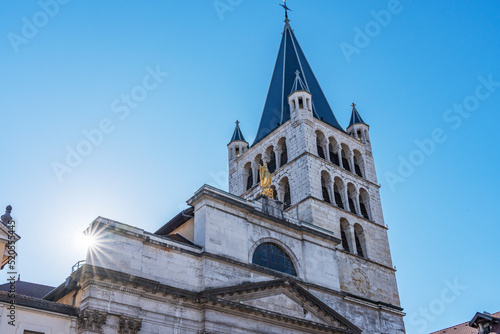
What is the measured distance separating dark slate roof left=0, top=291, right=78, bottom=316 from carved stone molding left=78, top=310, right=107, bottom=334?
0.60 metres

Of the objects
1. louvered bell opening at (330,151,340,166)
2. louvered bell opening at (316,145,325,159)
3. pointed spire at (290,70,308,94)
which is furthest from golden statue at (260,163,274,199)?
pointed spire at (290,70,308,94)

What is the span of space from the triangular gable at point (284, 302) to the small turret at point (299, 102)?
49.8ft

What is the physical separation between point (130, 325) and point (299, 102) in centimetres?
2259

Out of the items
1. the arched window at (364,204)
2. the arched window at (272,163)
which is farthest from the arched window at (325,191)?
the arched window at (272,163)

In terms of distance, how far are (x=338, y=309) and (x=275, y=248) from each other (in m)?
4.63

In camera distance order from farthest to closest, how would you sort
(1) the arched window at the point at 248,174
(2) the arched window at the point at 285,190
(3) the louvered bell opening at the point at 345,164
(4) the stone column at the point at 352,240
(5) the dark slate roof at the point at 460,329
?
(1) the arched window at the point at 248,174 < (3) the louvered bell opening at the point at 345,164 < (2) the arched window at the point at 285,190 < (4) the stone column at the point at 352,240 < (5) the dark slate roof at the point at 460,329

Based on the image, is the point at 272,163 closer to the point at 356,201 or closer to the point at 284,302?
the point at 356,201

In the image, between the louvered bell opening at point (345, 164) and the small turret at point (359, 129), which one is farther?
the small turret at point (359, 129)

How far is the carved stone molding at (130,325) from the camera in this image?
19078 millimetres

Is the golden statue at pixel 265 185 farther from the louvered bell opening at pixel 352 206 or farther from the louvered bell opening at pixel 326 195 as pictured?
the louvered bell opening at pixel 352 206

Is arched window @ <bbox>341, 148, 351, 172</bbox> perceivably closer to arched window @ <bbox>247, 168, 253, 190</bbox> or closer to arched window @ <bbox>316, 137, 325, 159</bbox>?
arched window @ <bbox>316, 137, 325, 159</bbox>

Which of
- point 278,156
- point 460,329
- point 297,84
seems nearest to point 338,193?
point 278,156

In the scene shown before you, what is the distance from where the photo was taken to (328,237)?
28859 mm

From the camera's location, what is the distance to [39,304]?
18.6 m
